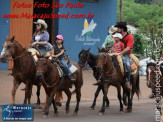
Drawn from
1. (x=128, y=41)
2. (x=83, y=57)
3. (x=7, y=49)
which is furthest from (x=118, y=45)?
(x=7, y=49)

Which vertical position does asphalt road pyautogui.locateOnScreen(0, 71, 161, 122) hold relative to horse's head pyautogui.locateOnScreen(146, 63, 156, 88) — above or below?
below

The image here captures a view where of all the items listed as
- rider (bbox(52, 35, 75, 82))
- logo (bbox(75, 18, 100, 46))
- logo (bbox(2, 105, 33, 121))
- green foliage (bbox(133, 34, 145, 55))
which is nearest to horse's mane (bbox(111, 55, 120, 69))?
rider (bbox(52, 35, 75, 82))

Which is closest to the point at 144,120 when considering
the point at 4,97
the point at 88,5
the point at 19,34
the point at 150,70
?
the point at 150,70

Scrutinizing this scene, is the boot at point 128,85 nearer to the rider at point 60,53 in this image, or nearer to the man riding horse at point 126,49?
the man riding horse at point 126,49

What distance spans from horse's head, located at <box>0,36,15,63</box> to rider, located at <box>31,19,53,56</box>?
91 centimetres

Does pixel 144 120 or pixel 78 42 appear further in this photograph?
pixel 78 42

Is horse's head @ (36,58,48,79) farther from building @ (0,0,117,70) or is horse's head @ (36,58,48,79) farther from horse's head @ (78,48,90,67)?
building @ (0,0,117,70)

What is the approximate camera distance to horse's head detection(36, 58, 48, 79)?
12.4 metres

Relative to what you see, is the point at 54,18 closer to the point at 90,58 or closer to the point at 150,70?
the point at 90,58

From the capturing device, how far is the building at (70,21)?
77.9 feet

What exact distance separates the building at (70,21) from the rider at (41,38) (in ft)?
29.6

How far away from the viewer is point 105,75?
1439 cm

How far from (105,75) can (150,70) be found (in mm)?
2812

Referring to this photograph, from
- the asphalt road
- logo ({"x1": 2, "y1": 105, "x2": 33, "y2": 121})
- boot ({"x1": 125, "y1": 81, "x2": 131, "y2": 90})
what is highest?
boot ({"x1": 125, "y1": 81, "x2": 131, "y2": 90})
